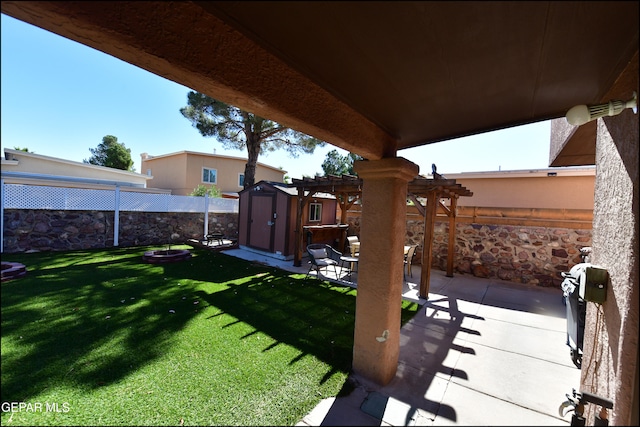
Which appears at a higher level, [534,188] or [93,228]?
[534,188]

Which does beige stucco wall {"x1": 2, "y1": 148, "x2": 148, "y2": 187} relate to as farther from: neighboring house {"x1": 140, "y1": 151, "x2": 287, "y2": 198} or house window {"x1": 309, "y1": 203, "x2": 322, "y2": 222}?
neighboring house {"x1": 140, "y1": 151, "x2": 287, "y2": 198}

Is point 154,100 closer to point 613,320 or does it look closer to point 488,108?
point 488,108

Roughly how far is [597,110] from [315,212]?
30.0ft

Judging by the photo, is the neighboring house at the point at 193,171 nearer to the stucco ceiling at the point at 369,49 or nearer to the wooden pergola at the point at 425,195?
the wooden pergola at the point at 425,195

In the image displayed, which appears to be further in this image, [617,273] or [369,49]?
[617,273]

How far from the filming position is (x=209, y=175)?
18.4m

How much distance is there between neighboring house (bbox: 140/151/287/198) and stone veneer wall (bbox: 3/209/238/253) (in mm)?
7433

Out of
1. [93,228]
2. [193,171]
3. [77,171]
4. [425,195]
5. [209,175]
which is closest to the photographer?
[77,171]

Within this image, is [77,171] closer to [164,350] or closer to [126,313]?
[126,313]

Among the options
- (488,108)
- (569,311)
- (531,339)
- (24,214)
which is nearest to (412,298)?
(531,339)

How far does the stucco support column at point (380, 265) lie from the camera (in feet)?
8.04

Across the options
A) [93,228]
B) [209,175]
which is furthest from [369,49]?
[209,175]

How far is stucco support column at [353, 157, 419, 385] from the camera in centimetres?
245

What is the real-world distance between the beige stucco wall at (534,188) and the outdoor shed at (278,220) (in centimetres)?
552
